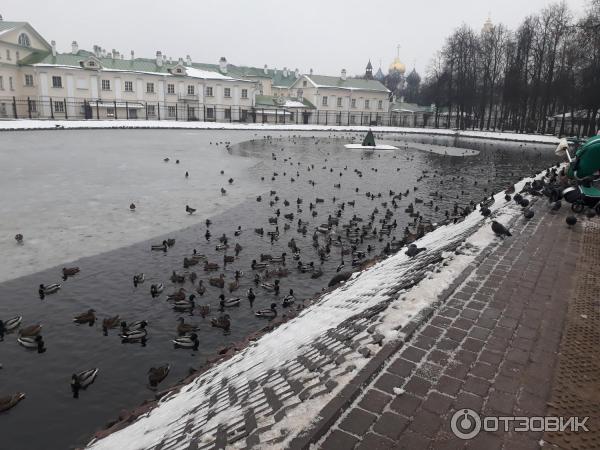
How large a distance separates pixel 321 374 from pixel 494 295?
10.2 ft

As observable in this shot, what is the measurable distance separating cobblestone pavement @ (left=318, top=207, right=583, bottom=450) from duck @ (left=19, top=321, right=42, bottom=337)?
19.0ft

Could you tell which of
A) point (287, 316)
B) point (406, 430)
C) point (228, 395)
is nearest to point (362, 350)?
point (406, 430)

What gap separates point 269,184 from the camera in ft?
65.7

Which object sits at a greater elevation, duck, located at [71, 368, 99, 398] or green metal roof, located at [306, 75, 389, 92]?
green metal roof, located at [306, 75, 389, 92]

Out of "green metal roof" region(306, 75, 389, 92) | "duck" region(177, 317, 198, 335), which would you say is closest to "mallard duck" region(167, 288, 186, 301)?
"duck" region(177, 317, 198, 335)

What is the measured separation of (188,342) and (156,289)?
2021 millimetres

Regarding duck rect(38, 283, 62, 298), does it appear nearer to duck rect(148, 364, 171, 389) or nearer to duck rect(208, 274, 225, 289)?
duck rect(208, 274, 225, 289)

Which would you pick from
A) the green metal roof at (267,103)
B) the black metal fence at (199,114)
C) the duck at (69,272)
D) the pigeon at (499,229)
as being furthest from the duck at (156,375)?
the green metal roof at (267,103)

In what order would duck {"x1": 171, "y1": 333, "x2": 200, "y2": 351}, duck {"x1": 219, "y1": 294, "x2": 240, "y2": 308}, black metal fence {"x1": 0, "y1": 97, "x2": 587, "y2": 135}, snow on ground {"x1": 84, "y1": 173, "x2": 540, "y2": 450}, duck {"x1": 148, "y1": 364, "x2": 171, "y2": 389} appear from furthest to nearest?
black metal fence {"x1": 0, "y1": 97, "x2": 587, "y2": 135}, duck {"x1": 219, "y1": 294, "x2": 240, "y2": 308}, duck {"x1": 171, "y1": 333, "x2": 200, "y2": 351}, duck {"x1": 148, "y1": 364, "x2": 171, "y2": 389}, snow on ground {"x1": 84, "y1": 173, "x2": 540, "y2": 450}

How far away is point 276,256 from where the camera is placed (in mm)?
10930

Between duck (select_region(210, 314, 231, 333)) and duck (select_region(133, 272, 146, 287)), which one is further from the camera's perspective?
duck (select_region(133, 272, 146, 287))

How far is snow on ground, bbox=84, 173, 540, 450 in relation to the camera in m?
4.14

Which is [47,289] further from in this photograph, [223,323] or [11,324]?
[223,323]

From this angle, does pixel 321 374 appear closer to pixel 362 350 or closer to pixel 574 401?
pixel 362 350
